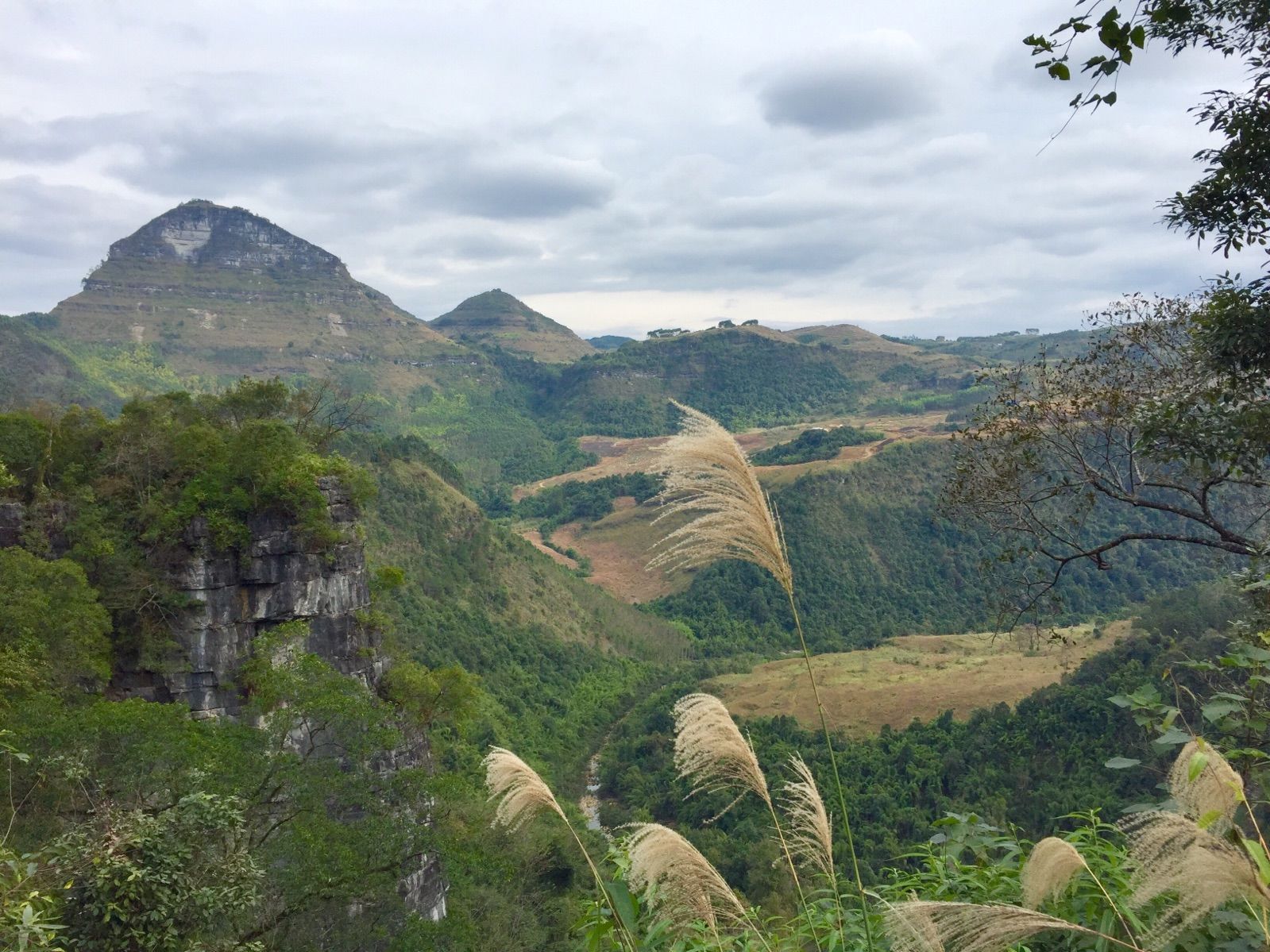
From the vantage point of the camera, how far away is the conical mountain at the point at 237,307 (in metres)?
135

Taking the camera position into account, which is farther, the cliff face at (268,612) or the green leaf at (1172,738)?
the cliff face at (268,612)

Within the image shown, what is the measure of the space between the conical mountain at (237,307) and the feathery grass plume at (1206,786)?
139981 millimetres

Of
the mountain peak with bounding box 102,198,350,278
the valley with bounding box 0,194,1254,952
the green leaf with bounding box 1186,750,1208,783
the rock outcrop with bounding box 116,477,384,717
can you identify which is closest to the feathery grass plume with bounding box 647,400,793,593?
the valley with bounding box 0,194,1254,952

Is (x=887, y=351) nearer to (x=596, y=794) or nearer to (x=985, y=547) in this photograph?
(x=985, y=547)

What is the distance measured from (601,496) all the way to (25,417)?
7712 centimetres

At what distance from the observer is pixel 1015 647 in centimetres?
4828

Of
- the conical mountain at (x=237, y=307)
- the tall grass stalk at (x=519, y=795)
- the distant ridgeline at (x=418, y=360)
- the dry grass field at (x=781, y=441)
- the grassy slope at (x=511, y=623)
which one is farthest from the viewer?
the conical mountain at (x=237, y=307)

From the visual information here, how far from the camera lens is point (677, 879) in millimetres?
3285

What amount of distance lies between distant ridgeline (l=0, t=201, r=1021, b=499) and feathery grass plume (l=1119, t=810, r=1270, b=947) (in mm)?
111421

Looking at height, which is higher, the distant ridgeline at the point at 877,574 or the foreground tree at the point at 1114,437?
the foreground tree at the point at 1114,437

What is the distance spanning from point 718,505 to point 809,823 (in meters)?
1.30

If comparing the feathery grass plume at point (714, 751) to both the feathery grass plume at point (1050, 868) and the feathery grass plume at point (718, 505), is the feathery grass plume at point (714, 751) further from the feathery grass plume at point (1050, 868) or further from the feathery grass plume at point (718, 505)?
the feathery grass plume at point (1050, 868)

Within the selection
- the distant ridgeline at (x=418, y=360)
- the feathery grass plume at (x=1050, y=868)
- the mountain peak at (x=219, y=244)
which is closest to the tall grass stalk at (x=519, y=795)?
the feathery grass plume at (x=1050, y=868)

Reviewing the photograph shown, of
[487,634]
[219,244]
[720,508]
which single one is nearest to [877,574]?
[487,634]
